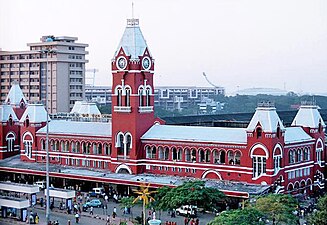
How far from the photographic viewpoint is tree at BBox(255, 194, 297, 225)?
25.3m

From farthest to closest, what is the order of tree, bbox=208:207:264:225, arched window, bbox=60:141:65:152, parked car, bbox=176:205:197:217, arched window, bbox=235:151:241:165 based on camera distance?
arched window, bbox=60:141:65:152 → arched window, bbox=235:151:241:165 → parked car, bbox=176:205:197:217 → tree, bbox=208:207:264:225

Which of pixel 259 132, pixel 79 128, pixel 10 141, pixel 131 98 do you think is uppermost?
pixel 131 98

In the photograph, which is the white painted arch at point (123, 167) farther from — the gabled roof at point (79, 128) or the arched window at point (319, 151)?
the arched window at point (319, 151)

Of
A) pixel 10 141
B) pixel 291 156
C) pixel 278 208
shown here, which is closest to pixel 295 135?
pixel 291 156

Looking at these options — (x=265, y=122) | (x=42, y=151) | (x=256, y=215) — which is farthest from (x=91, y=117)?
(x=256, y=215)

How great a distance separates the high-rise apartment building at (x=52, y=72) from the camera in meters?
74.5

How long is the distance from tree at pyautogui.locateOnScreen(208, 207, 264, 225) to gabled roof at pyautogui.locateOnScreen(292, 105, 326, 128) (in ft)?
48.3

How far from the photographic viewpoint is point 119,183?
3566cm

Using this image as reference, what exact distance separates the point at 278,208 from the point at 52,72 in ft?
173

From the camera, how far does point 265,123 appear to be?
32.9 meters

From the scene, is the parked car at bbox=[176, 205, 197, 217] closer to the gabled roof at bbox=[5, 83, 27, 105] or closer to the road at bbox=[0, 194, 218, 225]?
the road at bbox=[0, 194, 218, 225]

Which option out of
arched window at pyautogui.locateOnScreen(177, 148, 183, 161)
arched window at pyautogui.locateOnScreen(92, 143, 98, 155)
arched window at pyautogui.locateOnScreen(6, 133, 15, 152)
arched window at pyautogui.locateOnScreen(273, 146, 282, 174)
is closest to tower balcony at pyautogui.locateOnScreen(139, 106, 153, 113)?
arched window at pyautogui.locateOnScreen(177, 148, 183, 161)

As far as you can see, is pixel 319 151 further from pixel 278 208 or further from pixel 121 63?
pixel 278 208

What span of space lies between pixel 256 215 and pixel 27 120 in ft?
77.0
